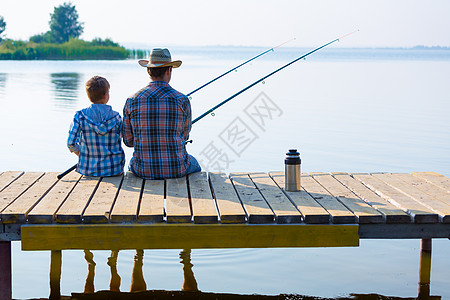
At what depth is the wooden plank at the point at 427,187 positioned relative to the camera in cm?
454

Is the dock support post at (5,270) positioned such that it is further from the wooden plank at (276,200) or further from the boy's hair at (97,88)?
the wooden plank at (276,200)

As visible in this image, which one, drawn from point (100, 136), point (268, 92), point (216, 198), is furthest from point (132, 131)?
point (268, 92)

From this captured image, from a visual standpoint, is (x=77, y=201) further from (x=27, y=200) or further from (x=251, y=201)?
(x=251, y=201)

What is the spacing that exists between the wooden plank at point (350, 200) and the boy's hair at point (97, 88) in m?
1.70

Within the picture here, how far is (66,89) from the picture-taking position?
20.3 m

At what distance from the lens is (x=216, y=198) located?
4.38m

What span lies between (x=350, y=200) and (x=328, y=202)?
181mm

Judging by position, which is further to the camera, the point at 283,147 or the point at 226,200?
the point at 283,147

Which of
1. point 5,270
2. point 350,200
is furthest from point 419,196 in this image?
point 5,270

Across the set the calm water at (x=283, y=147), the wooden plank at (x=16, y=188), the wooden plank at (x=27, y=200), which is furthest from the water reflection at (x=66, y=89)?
the wooden plank at (x=27, y=200)

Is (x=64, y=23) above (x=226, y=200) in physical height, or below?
above

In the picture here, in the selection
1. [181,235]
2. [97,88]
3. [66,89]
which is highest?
[97,88]

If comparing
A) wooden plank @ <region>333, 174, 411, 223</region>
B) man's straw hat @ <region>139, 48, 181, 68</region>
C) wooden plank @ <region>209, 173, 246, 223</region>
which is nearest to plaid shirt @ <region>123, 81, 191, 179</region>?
man's straw hat @ <region>139, 48, 181, 68</region>

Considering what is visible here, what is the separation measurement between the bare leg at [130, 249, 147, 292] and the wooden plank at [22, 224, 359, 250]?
3.41 ft
